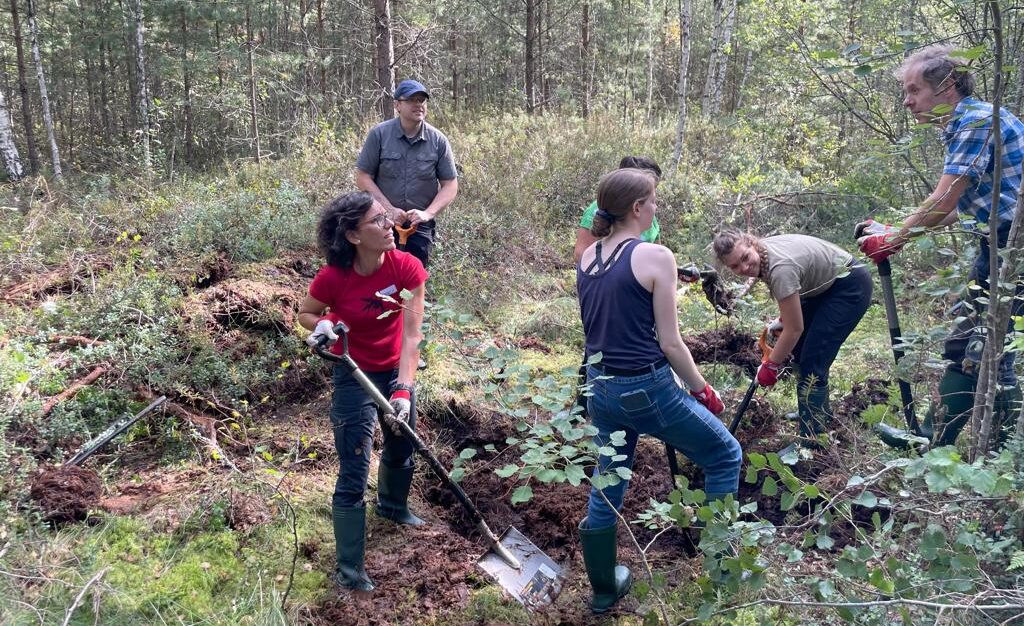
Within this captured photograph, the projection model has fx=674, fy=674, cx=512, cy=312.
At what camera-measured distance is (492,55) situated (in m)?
21.6

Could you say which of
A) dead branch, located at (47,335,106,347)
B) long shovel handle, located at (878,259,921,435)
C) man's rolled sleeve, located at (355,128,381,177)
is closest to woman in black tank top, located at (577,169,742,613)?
long shovel handle, located at (878,259,921,435)

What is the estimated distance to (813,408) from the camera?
3.91 m

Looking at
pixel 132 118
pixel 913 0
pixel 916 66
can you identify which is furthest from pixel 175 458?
pixel 132 118

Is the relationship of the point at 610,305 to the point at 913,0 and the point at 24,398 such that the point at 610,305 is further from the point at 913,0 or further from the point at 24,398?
the point at 913,0

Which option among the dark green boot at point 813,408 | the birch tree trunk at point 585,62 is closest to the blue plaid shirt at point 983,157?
the dark green boot at point 813,408

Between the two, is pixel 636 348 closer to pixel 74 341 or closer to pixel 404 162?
pixel 404 162

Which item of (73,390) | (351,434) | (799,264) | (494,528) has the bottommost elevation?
(494,528)

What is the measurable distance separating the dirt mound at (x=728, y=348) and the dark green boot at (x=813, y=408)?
102 centimetres

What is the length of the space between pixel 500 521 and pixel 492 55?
65.8 feet

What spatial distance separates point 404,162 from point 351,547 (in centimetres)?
292

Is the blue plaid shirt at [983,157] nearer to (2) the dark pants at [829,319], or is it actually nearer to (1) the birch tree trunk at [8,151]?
(2) the dark pants at [829,319]

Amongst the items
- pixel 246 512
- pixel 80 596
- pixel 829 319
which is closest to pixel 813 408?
pixel 829 319

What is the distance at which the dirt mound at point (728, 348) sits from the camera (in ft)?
16.6

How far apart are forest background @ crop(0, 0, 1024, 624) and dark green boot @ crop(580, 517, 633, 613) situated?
5.2 inches
